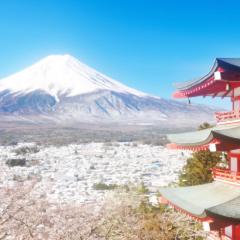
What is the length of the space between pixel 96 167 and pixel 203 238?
74227 mm

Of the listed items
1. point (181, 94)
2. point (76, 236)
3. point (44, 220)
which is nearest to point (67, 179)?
point (44, 220)

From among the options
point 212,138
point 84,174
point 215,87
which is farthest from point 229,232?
point 84,174

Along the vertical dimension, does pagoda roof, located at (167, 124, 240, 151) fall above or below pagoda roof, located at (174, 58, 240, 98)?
below

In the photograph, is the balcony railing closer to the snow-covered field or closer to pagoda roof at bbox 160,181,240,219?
pagoda roof at bbox 160,181,240,219

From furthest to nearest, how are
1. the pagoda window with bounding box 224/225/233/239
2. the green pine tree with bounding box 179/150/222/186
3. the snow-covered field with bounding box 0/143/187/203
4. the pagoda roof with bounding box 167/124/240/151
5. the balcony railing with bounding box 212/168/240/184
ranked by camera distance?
the snow-covered field with bounding box 0/143/187/203 < the green pine tree with bounding box 179/150/222/186 < the pagoda window with bounding box 224/225/233/239 < the balcony railing with bounding box 212/168/240/184 < the pagoda roof with bounding box 167/124/240/151

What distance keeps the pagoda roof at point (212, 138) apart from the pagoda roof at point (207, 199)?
114 centimetres

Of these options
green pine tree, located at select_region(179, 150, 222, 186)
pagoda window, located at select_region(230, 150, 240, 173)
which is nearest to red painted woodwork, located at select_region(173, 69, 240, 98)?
pagoda window, located at select_region(230, 150, 240, 173)

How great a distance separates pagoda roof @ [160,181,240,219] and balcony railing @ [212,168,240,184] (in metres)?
0.15

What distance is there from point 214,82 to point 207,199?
9.03ft

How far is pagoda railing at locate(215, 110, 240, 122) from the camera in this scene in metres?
12.7

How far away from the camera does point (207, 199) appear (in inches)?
511

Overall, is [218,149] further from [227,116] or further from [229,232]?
[229,232]

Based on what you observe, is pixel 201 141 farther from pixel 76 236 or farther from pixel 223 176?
pixel 76 236

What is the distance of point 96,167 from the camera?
95250mm
